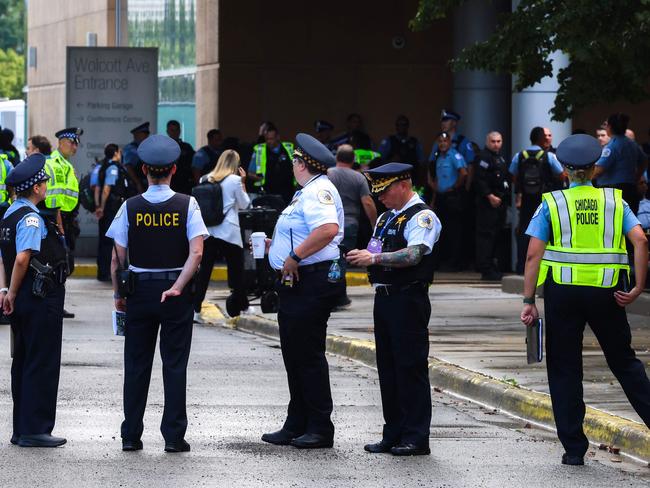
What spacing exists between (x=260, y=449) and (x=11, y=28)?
100641 mm

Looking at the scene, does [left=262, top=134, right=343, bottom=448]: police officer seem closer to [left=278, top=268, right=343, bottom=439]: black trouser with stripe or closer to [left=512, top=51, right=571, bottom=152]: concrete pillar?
[left=278, top=268, right=343, bottom=439]: black trouser with stripe

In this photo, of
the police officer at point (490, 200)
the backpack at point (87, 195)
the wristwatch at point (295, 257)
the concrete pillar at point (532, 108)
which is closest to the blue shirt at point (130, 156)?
the backpack at point (87, 195)

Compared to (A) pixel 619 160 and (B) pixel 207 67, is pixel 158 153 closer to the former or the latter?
(A) pixel 619 160

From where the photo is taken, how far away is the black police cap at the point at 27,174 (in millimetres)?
9812

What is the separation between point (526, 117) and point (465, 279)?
239 centimetres

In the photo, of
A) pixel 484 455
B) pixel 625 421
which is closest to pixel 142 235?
pixel 484 455

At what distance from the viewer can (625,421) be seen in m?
10.1

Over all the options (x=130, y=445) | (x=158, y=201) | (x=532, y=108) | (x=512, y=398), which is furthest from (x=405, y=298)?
(x=532, y=108)

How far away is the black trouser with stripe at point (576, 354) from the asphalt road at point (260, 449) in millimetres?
249

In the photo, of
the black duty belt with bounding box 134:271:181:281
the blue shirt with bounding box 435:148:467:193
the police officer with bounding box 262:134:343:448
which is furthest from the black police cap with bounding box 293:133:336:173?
→ the blue shirt with bounding box 435:148:467:193

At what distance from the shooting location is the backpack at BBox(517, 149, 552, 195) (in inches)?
798

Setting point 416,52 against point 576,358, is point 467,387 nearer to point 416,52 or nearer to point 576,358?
point 576,358

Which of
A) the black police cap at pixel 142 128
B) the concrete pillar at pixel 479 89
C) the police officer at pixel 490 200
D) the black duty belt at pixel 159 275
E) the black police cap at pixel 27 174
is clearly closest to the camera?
the black duty belt at pixel 159 275

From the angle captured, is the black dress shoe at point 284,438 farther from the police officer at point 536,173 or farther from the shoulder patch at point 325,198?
the police officer at point 536,173
